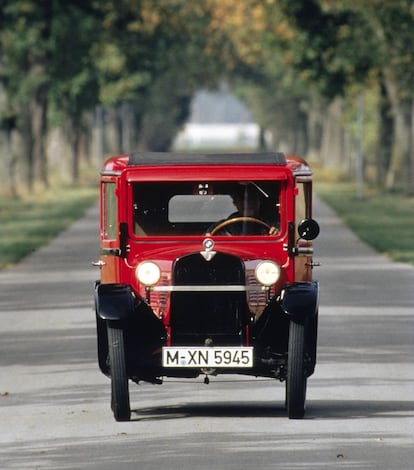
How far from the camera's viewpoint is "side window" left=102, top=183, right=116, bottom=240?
12.6 m

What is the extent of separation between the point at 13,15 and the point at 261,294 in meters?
39.4

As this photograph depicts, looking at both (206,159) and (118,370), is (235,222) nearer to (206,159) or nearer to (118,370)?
(206,159)

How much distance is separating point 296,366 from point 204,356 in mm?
598

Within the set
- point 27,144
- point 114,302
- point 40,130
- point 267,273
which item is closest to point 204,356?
point 114,302

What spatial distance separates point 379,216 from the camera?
44.7 m

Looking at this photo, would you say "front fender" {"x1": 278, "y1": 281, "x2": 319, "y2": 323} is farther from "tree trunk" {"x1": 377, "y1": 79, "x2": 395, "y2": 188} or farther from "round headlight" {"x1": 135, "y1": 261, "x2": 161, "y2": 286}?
"tree trunk" {"x1": 377, "y1": 79, "x2": 395, "y2": 188}

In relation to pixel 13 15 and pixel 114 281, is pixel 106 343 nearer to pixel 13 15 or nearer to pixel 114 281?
pixel 114 281

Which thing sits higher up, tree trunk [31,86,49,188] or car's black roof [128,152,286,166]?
car's black roof [128,152,286,166]

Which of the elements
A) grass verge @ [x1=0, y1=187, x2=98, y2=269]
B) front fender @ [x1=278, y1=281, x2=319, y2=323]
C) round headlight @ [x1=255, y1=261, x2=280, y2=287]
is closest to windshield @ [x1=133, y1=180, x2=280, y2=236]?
Answer: round headlight @ [x1=255, y1=261, x2=280, y2=287]

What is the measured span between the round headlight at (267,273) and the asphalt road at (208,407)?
A: 90 centimetres

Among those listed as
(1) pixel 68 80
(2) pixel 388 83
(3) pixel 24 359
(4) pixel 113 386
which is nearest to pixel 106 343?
(4) pixel 113 386

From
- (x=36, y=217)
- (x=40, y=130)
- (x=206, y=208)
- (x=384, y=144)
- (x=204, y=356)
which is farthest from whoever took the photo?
A: (x=384, y=144)

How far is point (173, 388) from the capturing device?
1377cm

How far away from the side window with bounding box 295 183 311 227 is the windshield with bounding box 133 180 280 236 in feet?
0.47
